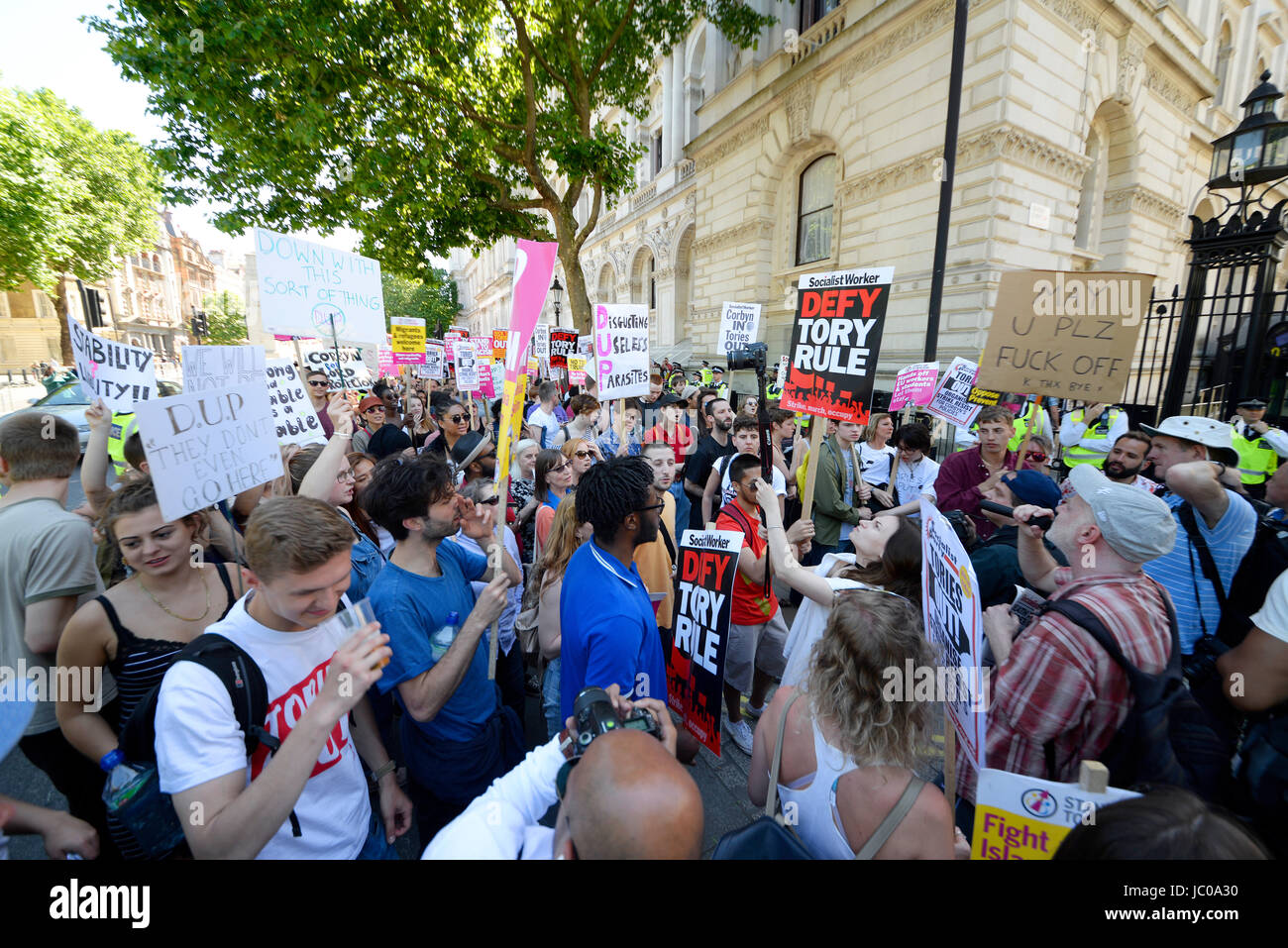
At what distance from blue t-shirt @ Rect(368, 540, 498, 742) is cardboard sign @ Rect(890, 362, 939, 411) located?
5.87 metres

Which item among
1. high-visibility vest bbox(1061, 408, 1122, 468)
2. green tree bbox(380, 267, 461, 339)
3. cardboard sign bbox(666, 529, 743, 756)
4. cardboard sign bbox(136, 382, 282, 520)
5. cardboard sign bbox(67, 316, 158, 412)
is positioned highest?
green tree bbox(380, 267, 461, 339)

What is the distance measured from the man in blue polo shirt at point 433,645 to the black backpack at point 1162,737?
1.95 metres

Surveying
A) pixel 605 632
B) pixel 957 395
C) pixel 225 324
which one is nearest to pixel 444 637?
pixel 605 632

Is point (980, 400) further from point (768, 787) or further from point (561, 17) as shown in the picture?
point (561, 17)

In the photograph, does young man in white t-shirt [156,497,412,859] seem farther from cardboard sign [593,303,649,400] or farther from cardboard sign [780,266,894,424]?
cardboard sign [593,303,649,400]

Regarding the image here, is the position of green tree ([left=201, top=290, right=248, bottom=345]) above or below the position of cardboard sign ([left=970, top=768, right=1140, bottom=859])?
above

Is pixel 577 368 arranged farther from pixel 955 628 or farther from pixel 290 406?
pixel 955 628

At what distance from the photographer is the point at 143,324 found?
53.2m

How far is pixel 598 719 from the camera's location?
4.18 feet

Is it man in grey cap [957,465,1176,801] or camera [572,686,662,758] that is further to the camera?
man in grey cap [957,465,1176,801]

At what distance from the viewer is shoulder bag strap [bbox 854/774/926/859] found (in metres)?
1.24

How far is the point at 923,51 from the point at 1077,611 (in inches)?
510

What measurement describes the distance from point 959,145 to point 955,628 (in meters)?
11.6

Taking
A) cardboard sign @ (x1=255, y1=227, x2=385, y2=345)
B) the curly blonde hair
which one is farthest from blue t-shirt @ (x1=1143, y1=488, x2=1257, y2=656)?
cardboard sign @ (x1=255, y1=227, x2=385, y2=345)
